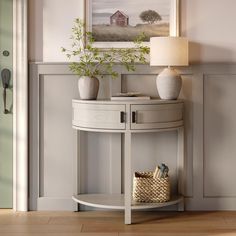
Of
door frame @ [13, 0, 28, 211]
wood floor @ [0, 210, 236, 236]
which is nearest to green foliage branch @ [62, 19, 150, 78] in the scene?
door frame @ [13, 0, 28, 211]

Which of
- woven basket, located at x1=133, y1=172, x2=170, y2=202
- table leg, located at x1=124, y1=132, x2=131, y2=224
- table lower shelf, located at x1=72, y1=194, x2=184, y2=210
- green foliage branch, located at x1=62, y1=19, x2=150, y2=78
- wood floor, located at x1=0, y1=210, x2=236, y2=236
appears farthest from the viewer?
green foliage branch, located at x1=62, y1=19, x2=150, y2=78

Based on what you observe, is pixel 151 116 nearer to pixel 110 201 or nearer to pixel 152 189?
pixel 152 189

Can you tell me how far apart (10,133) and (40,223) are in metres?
0.76

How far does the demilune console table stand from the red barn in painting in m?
0.68

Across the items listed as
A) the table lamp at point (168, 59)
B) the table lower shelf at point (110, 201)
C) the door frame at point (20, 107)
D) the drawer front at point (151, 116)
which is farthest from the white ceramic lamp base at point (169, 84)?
the door frame at point (20, 107)

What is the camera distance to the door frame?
446 cm

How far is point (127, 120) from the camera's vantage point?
406cm

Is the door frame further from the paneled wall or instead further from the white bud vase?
the white bud vase

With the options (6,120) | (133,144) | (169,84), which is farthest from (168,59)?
(6,120)

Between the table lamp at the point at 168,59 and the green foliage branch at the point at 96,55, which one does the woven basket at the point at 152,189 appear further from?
the green foliage branch at the point at 96,55

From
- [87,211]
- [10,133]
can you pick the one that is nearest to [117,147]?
[87,211]

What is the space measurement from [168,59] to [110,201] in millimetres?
1086

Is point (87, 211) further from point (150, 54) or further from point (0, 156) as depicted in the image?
point (150, 54)

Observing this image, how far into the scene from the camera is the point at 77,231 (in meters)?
4.00
